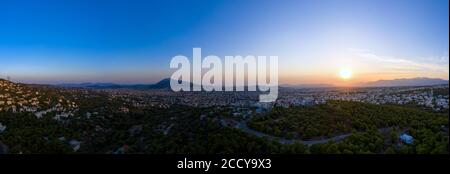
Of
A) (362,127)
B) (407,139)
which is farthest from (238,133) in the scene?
(407,139)

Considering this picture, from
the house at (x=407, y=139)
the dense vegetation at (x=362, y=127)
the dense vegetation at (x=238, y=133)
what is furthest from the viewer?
the house at (x=407, y=139)

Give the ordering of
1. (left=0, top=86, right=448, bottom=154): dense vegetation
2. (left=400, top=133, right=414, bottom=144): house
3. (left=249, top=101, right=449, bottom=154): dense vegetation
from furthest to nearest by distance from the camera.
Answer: (left=400, top=133, right=414, bottom=144): house
(left=0, top=86, right=448, bottom=154): dense vegetation
(left=249, top=101, right=449, bottom=154): dense vegetation

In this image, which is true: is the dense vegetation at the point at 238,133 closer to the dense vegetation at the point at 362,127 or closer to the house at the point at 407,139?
the dense vegetation at the point at 362,127

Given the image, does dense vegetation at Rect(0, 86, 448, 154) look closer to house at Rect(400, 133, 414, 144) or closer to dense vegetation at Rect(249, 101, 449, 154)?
dense vegetation at Rect(249, 101, 449, 154)

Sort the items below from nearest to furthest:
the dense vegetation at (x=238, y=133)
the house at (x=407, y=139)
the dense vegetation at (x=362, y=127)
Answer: the dense vegetation at (x=362, y=127) < the dense vegetation at (x=238, y=133) < the house at (x=407, y=139)

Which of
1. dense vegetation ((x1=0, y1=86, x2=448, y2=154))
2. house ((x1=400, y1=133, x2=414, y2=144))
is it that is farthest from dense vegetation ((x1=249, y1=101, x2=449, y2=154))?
house ((x1=400, y1=133, x2=414, y2=144))

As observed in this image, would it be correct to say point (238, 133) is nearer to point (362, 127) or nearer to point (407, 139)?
point (362, 127)

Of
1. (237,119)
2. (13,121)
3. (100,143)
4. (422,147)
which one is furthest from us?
(13,121)

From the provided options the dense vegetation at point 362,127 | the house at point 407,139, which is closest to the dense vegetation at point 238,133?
the dense vegetation at point 362,127

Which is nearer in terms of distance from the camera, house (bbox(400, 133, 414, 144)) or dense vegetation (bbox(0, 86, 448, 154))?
dense vegetation (bbox(0, 86, 448, 154))
